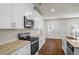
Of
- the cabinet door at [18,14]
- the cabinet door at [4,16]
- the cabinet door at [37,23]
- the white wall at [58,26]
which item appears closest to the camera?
the cabinet door at [4,16]

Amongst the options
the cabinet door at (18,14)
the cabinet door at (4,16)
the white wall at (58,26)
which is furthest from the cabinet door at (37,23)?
the cabinet door at (4,16)

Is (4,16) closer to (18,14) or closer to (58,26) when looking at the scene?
(18,14)

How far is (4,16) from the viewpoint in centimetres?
178

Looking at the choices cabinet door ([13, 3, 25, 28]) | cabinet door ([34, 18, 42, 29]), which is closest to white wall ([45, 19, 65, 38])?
cabinet door ([13, 3, 25, 28])

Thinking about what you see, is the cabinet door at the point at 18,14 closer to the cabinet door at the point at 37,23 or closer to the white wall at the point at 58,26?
the white wall at the point at 58,26

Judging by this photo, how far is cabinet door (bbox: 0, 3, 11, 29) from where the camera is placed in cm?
174

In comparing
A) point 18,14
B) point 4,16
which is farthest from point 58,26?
point 4,16

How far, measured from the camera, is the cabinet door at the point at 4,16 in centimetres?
174

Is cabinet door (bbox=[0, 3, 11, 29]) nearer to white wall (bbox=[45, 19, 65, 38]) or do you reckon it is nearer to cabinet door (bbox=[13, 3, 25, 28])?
cabinet door (bbox=[13, 3, 25, 28])

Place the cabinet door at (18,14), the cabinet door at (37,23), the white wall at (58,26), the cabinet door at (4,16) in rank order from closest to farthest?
the cabinet door at (4,16) < the cabinet door at (18,14) < the white wall at (58,26) < the cabinet door at (37,23)

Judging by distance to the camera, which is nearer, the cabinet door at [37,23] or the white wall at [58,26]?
the white wall at [58,26]

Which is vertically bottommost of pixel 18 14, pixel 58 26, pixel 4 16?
pixel 58 26
